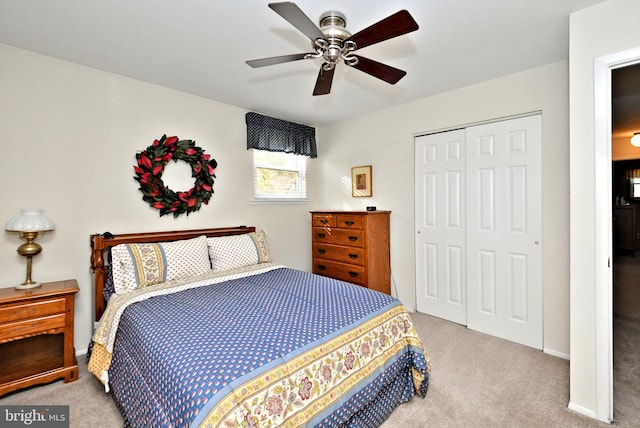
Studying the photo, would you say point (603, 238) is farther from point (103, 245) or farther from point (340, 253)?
point (103, 245)

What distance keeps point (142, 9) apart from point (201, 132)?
1504 mm

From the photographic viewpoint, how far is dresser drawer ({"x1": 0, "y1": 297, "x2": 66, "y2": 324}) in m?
1.94

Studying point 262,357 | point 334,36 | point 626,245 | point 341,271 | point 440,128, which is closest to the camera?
point 262,357

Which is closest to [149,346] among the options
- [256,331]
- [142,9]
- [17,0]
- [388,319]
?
[256,331]

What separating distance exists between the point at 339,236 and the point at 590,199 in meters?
2.31

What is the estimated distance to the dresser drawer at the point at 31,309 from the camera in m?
1.94

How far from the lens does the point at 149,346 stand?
1483 mm

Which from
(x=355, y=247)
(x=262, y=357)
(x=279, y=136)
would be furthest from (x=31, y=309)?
(x=279, y=136)

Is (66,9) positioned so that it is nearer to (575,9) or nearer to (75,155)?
(75,155)

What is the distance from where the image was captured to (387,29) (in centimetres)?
151

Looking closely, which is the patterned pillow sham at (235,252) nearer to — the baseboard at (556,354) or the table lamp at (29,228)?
the table lamp at (29,228)

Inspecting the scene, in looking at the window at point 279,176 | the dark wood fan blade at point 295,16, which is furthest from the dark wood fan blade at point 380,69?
the window at point 279,176

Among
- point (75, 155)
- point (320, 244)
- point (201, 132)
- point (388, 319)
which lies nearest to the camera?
point (388, 319)

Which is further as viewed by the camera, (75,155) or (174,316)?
(75,155)
